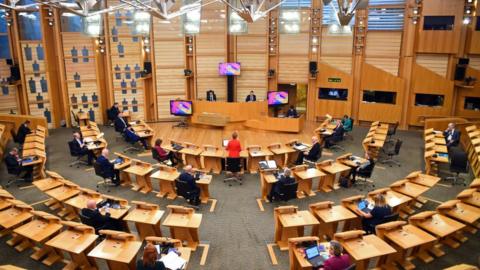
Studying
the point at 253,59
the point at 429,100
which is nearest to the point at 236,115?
the point at 253,59

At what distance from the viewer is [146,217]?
8.28 metres

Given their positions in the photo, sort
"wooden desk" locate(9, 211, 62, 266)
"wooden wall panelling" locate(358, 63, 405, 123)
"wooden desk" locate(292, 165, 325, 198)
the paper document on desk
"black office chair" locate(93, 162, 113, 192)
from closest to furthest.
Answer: the paper document on desk < "wooden desk" locate(9, 211, 62, 266) < "wooden desk" locate(292, 165, 325, 198) < "black office chair" locate(93, 162, 113, 192) < "wooden wall panelling" locate(358, 63, 405, 123)

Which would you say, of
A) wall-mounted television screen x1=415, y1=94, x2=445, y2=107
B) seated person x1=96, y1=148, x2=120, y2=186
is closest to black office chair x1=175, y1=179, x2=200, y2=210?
seated person x1=96, y1=148, x2=120, y2=186

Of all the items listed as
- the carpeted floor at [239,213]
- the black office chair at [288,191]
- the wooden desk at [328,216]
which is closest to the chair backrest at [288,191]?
the black office chair at [288,191]

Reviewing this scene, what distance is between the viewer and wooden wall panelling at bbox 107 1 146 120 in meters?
18.7

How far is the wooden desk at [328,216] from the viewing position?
8250 millimetres

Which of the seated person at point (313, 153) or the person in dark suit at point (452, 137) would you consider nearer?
the seated person at point (313, 153)

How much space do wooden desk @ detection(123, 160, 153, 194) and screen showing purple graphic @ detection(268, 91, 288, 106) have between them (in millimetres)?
8877

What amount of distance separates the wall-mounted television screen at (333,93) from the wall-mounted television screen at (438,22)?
455 cm

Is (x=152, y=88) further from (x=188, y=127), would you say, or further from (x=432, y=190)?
(x=432, y=190)

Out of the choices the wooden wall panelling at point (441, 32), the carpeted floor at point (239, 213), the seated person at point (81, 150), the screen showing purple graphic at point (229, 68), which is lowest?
the carpeted floor at point (239, 213)

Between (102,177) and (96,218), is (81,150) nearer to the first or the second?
(102,177)

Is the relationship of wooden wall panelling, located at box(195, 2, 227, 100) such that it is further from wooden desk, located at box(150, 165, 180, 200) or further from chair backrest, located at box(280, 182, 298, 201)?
chair backrest, located at box(280, 182, 298, 201)

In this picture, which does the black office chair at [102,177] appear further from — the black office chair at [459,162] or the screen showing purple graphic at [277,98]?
the black office chair at [459,162]
